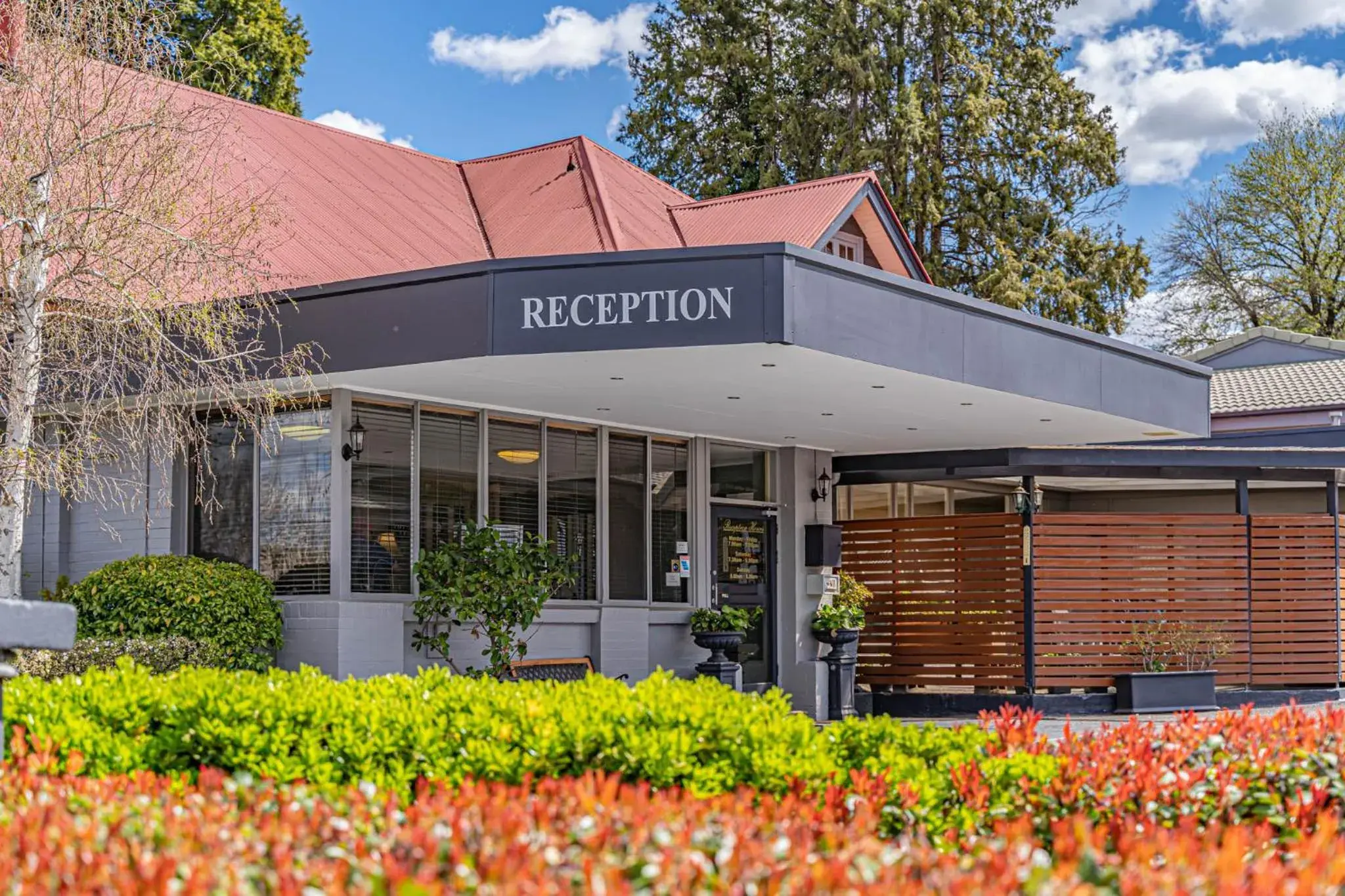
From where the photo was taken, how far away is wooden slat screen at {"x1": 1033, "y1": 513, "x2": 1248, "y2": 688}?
16.0m

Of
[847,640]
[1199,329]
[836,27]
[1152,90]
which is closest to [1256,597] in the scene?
[847,640]

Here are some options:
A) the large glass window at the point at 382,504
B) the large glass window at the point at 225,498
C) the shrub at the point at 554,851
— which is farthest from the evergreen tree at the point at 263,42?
the shrub at the point at 554,851

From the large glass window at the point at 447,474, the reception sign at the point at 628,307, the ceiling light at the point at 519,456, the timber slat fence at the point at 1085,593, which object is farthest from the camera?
the timber slat fence at the point at 1085,593

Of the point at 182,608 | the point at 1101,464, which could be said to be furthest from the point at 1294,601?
the point at 182,608

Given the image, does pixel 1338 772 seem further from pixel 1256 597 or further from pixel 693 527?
pixel 1256 597

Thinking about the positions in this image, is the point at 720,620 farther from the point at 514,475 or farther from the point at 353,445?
the point at 353,445

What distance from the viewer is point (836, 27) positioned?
2786cm

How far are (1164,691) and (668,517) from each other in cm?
559

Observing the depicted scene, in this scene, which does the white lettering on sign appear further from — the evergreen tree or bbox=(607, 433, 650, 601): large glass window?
the evergreen tree

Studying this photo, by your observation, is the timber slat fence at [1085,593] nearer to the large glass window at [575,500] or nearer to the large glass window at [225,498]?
the large glass window at [575,500]

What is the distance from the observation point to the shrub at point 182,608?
1142 centimetres

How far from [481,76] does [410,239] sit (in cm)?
3315

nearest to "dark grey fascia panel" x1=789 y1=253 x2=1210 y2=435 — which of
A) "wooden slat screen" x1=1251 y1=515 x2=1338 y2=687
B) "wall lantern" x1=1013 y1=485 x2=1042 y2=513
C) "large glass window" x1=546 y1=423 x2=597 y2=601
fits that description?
"wall lantern" x1=1013 y1=485 x2=1042 y2=513

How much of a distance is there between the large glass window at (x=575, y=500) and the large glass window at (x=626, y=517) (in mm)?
216
